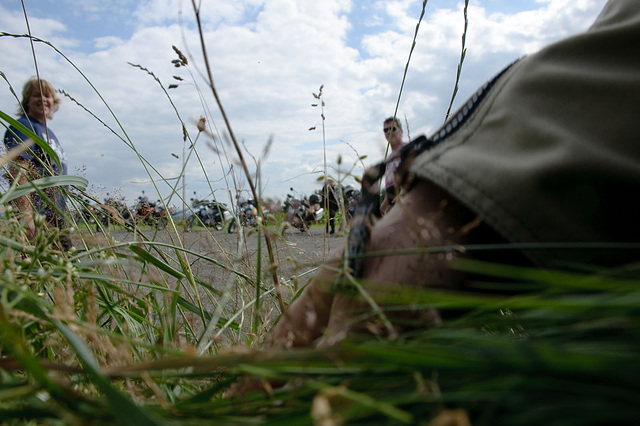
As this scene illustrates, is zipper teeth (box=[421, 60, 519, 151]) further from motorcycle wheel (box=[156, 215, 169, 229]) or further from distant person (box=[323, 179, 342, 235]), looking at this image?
motorcycle wheel (box=[156, 215, 169, 229])

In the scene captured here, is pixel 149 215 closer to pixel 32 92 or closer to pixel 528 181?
pixel 528 181

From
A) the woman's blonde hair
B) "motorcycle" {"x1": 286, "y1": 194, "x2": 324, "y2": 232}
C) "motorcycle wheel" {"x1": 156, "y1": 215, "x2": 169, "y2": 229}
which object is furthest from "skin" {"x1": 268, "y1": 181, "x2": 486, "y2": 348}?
the woman's blonde hair

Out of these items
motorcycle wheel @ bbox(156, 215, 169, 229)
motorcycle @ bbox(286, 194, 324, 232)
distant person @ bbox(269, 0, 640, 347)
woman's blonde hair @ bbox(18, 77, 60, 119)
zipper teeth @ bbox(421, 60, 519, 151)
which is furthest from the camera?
woman's blonde hair @ bbox(18, 77, 60, 119)

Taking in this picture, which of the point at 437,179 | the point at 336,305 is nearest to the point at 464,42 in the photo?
the point at 437,179

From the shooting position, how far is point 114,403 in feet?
0.92

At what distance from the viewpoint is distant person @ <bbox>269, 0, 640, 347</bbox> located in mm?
445

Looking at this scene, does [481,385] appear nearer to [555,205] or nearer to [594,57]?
[555,205]

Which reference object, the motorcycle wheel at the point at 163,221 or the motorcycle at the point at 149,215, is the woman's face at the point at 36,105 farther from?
the motorcycle wheel at the point at 163,221

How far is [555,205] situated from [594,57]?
214 mm

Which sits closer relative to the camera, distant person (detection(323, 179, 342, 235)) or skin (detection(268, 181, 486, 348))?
skin (detection(268, 181, 486, 348))

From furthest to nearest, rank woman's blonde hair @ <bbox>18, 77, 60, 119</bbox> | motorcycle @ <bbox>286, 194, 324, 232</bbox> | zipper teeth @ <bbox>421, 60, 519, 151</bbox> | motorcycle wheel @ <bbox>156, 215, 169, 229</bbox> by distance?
1. woman's blonde hair @ <bbox>18, 77, 60, 119</bbox>
2. motorcycle wheel @ <bbox>156, 215, 169, 229</bbox>
3. motorcycle @ <bbox>286, 194, 324, 232</bbox>
4. zipper teeth @ <bbox>421, 60, 519, 151</bbox>

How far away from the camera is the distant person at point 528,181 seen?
445 mm

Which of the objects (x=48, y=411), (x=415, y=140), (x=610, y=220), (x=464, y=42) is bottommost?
(x=48, y=411)

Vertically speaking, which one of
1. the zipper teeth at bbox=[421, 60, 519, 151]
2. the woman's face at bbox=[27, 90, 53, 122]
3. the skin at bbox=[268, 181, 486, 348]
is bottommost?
the skin at bbox=[268, 181, 486, 348]
